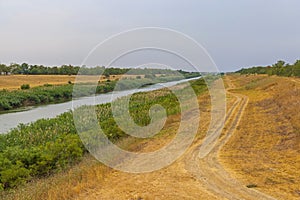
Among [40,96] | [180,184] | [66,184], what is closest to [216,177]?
[180,184]

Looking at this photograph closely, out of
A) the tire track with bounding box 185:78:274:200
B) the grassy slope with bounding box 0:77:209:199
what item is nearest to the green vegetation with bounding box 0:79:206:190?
the grassy slope with bounding box 0:77:209:199

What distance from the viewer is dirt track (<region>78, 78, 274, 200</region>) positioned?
5.81m

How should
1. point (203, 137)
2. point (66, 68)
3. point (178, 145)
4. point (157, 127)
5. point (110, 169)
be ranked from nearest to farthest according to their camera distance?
1. point (110, 169)
2. point (178, 145)
3. point (203, 137)
4. point (157, 127)
5. point (66, 68)

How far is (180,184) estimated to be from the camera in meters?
6.41

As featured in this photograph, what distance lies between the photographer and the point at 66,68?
4136 inches

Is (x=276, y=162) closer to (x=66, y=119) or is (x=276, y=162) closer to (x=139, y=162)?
(x=139, y=162)

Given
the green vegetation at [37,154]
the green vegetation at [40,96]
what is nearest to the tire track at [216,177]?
the green vegetation at [37,154]

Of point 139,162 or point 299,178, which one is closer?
point 299,178

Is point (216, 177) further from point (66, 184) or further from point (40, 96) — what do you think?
point (40, 96)

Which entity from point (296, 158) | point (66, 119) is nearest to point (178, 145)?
point (296, 158)

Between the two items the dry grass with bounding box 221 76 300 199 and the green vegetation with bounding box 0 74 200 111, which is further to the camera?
the green vegetation with bounding box 0 74 200 111

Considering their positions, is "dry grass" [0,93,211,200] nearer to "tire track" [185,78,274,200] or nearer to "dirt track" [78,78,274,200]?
"dirt track" [78,78,274,200]

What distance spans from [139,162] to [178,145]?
6.49 feet

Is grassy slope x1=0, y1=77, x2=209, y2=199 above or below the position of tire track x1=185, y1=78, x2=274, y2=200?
below
